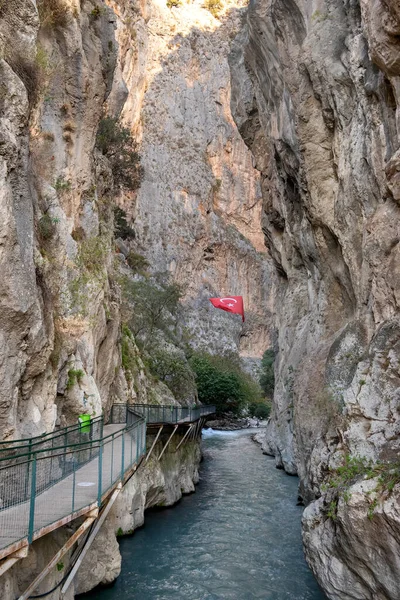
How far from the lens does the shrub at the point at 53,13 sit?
59.0ft

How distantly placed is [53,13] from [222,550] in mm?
19385

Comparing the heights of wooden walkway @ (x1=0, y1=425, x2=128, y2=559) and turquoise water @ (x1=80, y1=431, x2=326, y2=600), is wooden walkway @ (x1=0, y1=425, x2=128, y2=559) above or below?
above

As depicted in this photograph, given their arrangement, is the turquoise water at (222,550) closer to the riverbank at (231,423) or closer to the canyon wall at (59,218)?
the canyon wall at (59,218)

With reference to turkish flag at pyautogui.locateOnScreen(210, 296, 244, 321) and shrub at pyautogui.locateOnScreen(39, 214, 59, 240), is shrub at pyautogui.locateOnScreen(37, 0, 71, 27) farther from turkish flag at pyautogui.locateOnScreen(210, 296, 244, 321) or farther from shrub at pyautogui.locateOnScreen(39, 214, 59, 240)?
turkish flag at pyautogui.locateOnScreen(210, 296, 244, 321)

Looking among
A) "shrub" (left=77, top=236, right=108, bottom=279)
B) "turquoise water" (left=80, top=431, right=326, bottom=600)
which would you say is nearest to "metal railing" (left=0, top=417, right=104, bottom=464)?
"turquoise water" (left=80, top=431, right=326, bottom=600)

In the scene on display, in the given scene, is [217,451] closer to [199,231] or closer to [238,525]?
[238,525]

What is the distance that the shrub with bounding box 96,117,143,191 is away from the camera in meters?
28.6

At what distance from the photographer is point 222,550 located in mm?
17016

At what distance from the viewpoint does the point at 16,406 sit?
1118cm

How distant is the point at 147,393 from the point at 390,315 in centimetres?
1678

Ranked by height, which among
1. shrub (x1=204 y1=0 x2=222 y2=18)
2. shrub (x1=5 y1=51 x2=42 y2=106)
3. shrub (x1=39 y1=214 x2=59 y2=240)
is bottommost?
shrub (x1=39 y1=214 x2=59 y2=240)

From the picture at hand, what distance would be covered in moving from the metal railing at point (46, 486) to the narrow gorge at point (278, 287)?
7 centimetres

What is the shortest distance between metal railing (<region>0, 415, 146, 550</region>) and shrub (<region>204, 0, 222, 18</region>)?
8684 centimetres

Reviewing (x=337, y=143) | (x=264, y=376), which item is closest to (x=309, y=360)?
(x=337, y=143)
